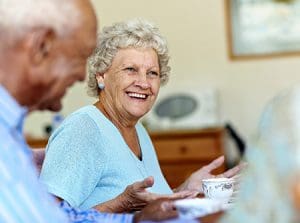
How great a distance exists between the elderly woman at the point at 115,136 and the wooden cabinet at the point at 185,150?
7.10ft

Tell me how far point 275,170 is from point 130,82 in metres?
1.20

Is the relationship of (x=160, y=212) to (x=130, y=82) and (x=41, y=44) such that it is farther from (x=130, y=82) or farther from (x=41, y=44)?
(x=130, y=82)

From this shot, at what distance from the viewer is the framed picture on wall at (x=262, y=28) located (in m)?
4.70

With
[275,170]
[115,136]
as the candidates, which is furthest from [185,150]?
[275,170]

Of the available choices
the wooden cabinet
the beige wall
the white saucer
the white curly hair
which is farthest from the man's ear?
the beige wall

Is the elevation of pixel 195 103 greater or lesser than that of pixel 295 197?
Result: lesser

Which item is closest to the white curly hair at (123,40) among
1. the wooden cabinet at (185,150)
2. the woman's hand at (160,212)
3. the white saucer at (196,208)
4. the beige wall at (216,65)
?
the woman's hand at (160,212)

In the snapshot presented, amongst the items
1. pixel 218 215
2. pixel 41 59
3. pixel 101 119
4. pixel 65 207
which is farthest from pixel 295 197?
pixel 101 119

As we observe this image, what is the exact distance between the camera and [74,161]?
6.17ft

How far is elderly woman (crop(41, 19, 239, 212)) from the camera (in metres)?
1.85

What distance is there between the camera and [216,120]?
473cm

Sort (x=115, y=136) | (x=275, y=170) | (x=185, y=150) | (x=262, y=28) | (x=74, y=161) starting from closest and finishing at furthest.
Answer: (x=275, y=170) → (x=74, y=161) → (x=115, y=136) → (x=185, y=150) → (x=262, y=28)

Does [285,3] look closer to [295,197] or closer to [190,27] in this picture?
[190,27]

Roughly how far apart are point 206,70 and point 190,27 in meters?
0.31
